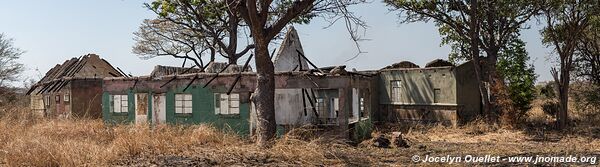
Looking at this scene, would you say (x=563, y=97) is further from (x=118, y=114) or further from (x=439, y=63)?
(x=118, y=114)

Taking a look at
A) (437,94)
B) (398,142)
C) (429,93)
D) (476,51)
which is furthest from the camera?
(429,93)

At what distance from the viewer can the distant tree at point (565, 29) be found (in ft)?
61.5

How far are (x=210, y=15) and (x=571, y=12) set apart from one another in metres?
15.9

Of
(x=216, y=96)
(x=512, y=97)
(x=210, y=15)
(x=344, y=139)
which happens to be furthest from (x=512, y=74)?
(x=210, y=15)

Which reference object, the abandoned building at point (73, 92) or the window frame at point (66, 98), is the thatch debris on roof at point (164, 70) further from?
the window frame at point (66, 98)

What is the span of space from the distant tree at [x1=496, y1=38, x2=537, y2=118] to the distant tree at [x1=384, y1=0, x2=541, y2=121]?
17.2 inches

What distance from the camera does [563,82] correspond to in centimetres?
1917

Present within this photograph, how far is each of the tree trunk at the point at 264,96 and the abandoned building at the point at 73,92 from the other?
13033 millimetres

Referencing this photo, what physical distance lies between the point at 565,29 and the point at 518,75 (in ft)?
8.35

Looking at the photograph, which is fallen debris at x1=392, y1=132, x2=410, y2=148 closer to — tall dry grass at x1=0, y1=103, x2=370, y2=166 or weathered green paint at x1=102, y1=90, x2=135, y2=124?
tall dry grass at x1=0, y1=103, x2=370, y2=166

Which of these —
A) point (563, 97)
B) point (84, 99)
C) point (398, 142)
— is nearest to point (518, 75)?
point (563, 97)

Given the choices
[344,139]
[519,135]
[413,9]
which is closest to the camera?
[344,139]

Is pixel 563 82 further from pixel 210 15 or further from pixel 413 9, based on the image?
pixel 210 15

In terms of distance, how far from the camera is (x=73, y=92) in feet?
75.4
